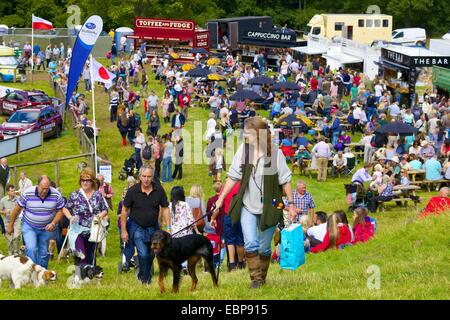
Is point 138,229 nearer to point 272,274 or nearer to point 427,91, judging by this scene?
point 272,274

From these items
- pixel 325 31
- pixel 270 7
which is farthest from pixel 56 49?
pixel 270 7

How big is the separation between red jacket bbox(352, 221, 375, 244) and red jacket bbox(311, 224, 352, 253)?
24 centimetres

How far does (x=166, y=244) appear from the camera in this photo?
1128 cm

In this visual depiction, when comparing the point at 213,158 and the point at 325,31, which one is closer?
the point at 213,158

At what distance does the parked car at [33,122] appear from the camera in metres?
35.6

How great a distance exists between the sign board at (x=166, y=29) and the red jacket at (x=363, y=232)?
4127cm

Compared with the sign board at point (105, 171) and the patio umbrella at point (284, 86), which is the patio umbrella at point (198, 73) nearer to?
the patio umbrella at point (284, 86)

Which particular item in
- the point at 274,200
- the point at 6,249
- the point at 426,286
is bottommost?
the point at 6,249

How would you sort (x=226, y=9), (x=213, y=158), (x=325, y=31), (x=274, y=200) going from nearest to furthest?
1. (x=274, y=200)
2. (x=213, y=158)
3. (x=325, y=31)
4. (x=226, y=9)

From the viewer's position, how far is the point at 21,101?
4041 cm

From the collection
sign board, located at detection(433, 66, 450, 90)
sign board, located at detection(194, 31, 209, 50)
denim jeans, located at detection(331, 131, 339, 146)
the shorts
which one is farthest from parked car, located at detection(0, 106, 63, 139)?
the shorts

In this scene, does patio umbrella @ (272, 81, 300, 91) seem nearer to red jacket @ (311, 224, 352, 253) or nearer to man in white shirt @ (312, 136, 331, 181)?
man in white shirt @ (312, 136, 331, 181)

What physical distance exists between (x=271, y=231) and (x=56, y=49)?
154ft

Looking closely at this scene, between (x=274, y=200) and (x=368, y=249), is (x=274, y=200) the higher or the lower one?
the higher one
